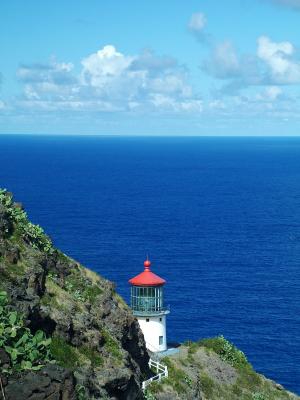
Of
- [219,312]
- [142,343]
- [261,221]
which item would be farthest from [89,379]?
[261,221]

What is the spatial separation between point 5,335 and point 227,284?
81608 mm

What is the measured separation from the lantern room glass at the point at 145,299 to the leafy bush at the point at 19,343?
2687cm

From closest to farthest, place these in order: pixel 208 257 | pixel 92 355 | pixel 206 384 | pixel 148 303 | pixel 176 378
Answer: pixel 92 355, pixel 176 378, pixel 206 384, pixel 148 303, pixel 208 257

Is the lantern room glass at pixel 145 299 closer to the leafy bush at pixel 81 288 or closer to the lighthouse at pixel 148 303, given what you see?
the lighthouse at pixel 148 303

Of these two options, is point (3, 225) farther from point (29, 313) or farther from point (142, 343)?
point (142, 343)

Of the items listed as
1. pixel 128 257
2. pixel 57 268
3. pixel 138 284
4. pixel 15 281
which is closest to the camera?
pixel 15 281

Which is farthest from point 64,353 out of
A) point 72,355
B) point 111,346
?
point 111,346

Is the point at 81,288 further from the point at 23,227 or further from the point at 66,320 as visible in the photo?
the point at 66,320

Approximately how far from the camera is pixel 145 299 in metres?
53.5

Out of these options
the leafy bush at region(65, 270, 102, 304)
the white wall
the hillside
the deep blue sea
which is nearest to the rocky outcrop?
the leafy bush at region(65, 270, 102, 304)

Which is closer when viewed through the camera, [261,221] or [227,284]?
[227,284]

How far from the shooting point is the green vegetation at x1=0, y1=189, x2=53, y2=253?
36409 millimetres

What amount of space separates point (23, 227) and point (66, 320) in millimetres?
7061

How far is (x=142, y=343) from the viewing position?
4047cm
